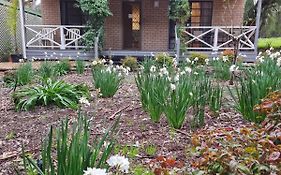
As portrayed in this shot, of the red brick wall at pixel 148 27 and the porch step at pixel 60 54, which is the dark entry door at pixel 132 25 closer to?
the red brick wall at pixel 148 27

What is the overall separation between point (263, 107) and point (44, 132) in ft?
8.81

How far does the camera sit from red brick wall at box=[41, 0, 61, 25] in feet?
47.1

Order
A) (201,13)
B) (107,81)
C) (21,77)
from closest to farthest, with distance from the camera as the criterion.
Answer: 1. (107,81)
2. (21,77)
3. (201,13)

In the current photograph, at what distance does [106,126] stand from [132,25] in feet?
37.6

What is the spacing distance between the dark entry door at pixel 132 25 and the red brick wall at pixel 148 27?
495mm

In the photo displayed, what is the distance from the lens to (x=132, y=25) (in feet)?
49.6

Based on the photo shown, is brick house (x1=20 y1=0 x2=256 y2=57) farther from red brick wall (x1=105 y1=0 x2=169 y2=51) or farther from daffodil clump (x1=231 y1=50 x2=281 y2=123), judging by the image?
daffodil clump (x1=231 y1=50 x2=281 y2=123)

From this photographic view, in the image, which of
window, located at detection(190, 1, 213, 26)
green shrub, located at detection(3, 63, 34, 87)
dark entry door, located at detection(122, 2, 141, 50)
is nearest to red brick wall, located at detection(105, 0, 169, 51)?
dark entry door, located at detection(122, 2, 141, 50)

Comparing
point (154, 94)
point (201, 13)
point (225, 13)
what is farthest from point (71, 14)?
point (154, 94)

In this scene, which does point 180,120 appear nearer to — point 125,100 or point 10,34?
point 125,100

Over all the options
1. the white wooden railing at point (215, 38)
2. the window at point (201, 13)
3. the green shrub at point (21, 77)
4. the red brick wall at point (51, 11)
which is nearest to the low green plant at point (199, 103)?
the green shrub at point (21, 77)

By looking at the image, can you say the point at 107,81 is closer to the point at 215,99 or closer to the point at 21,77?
the point at 215,99

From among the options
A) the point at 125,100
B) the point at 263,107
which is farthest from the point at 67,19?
the point at 263,107

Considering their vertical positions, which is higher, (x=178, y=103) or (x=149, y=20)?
(x=149, y=20)
